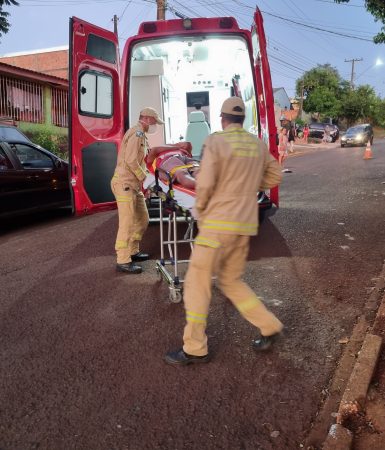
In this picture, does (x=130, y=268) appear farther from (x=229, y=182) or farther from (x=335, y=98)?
(x=335, y=98)

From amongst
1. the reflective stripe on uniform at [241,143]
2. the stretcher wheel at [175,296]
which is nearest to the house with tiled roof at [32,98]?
the stretcher wheel at [175,296]

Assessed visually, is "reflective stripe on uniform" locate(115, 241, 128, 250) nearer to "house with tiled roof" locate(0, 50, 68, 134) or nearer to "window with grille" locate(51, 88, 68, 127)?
"house with tiled roof" locate(0, 50, 68, 134)

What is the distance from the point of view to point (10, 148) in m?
7.45

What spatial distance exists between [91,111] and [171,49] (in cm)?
306

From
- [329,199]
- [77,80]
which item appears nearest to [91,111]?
[77,80]

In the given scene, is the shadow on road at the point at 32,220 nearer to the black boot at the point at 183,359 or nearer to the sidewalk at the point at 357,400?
the black boot at the point at 183,359

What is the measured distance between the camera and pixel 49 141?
1788 centimetres

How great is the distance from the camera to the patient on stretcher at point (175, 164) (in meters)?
4.16

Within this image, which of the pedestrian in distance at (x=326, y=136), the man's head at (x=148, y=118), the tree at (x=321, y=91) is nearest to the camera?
the man's head at (x=148, y=118)

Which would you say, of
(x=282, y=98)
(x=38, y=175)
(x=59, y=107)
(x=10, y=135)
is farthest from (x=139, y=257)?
(x=282, y=98)

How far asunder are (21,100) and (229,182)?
16.9 meters

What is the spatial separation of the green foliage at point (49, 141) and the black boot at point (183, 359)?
49.7 ft

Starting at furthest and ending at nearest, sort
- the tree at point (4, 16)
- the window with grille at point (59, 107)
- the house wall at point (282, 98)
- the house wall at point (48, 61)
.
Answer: the house wall at point (282, 98), the house wall at point (48, 61), the window with grille at point (59, 107), the tree at point (4, 16)

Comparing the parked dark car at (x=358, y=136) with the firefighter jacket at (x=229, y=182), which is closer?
the firefighter jacket at (x=229, y=182)
